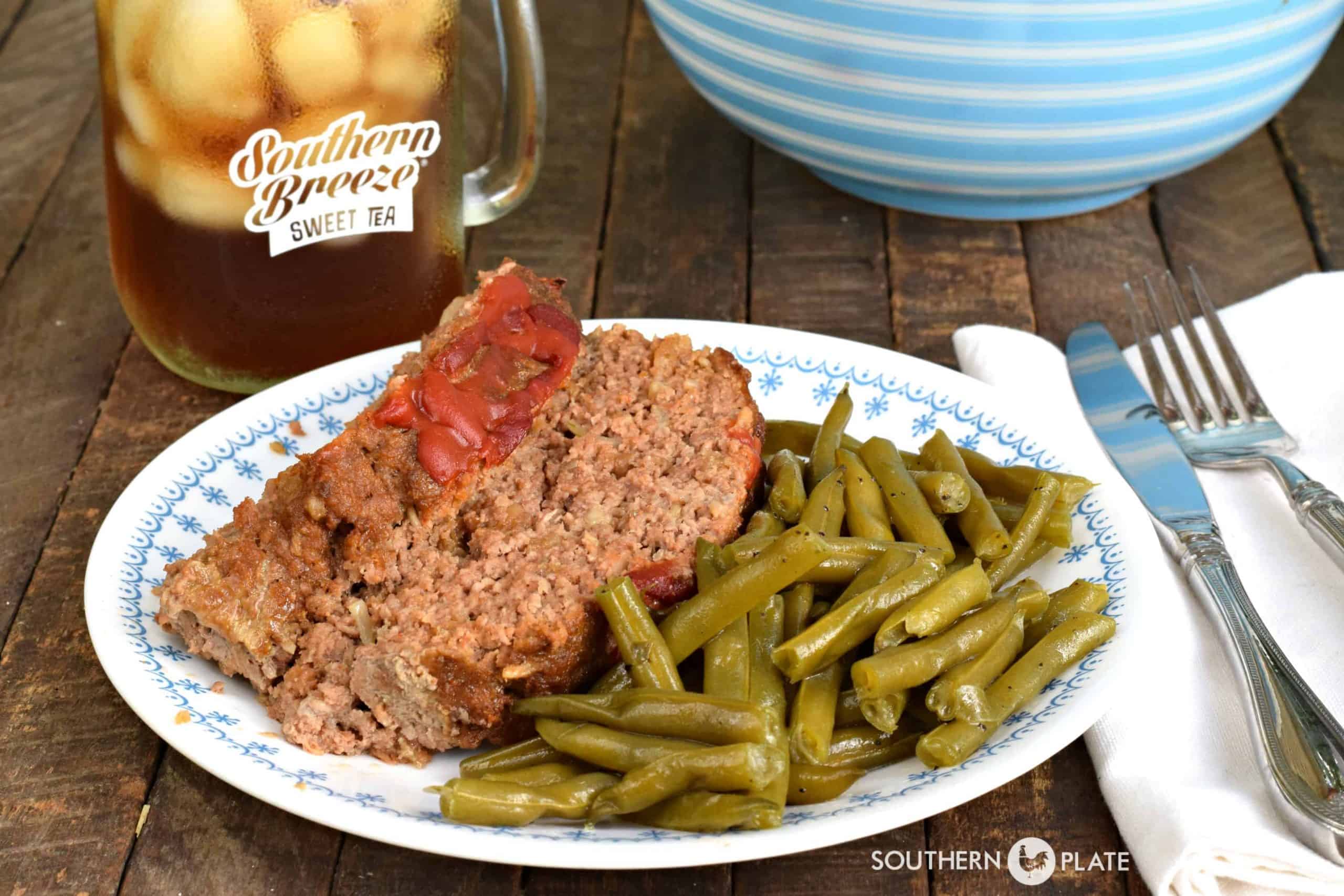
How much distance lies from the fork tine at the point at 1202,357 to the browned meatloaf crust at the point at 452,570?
1.30 meters

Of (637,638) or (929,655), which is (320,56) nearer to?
(637,638)

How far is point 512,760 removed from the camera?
2506 mm

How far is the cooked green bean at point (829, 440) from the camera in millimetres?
3127

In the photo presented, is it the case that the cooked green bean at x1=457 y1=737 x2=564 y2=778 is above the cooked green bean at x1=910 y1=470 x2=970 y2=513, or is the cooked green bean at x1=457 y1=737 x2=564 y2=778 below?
below

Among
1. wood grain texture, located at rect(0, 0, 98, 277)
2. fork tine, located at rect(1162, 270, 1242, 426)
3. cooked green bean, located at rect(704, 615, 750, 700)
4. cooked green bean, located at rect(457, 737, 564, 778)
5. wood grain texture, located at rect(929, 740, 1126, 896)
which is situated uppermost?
cooked green bean, located at rect(704, 615, 750, 700)

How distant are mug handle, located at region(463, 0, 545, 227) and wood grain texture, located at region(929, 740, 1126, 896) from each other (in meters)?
2.11

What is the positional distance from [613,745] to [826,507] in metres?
0.74

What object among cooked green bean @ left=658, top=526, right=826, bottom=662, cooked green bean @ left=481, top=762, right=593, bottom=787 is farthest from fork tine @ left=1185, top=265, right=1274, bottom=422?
cooked green bean @ left=481, top=762, right=593, bottom=787

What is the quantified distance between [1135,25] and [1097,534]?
1.58 metres

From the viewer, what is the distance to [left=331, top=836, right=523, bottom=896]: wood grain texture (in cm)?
250

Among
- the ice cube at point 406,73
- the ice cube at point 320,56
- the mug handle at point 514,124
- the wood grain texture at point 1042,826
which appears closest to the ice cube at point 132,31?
the ice cube at point 320,56

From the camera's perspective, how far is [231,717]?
2588mm

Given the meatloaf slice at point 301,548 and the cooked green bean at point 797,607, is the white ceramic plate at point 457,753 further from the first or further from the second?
the cooked green bean at point 797,607

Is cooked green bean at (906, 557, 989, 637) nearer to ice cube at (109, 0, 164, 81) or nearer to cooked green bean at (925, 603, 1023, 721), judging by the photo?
cooked green bean at (925, 603, 1023, 721)
